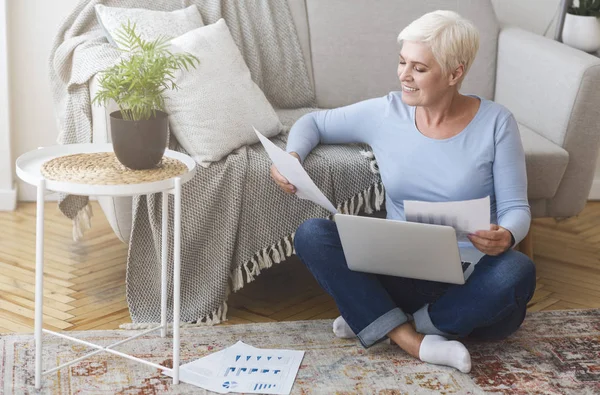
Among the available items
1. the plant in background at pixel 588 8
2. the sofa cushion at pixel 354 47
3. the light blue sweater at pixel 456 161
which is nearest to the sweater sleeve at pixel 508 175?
the light blue sweater at pixel 456 161

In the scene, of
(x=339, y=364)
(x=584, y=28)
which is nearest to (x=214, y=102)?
(x=339, y=364)

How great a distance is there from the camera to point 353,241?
1883 millimetres

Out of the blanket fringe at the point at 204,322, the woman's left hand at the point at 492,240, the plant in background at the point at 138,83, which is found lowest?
the blanket fringe at the point at 204,322

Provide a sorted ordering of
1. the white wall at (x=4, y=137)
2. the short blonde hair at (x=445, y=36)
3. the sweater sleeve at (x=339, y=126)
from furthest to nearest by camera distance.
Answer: the white wall at (x=4, y=137)
the sweater sleeve at (x=339, y=126)
the short blonde hair at (x=445, y=36)

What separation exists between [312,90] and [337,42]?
16 cm

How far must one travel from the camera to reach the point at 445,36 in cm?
186

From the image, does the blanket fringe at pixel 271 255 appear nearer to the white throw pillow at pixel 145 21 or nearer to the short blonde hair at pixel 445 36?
the short blonde hair at pixel 445 36

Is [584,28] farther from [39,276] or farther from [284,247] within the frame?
[39,276]

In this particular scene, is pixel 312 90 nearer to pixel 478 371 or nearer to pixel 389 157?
pixel 389 157

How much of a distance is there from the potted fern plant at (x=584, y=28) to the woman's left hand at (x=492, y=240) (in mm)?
1124

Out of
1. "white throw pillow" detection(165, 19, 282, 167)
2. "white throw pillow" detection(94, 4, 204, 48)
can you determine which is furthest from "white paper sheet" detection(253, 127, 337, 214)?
"white throw pillow" detection(94, 4, 204, 48)

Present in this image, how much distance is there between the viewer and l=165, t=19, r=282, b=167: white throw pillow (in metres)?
2.11

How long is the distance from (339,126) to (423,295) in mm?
458

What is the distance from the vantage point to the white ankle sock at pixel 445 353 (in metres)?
1.88
